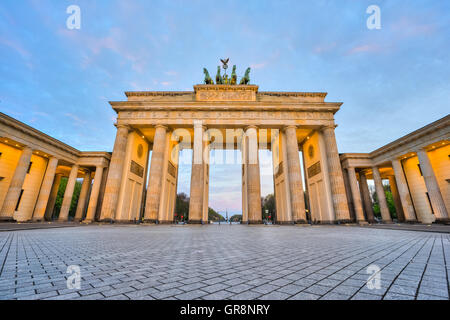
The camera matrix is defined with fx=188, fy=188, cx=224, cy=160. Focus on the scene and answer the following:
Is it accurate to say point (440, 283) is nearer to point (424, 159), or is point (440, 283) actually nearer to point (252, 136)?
point (252, 136)

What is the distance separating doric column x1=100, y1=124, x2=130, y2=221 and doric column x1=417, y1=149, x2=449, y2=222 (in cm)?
3240

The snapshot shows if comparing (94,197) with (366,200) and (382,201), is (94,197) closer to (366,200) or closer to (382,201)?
(382,201)

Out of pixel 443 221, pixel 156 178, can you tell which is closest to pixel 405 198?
pixel 443 221

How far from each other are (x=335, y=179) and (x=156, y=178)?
19.4 m

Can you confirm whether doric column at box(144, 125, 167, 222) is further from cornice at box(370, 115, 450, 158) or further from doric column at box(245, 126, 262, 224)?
cornice at box(370, 115, 450, 158)

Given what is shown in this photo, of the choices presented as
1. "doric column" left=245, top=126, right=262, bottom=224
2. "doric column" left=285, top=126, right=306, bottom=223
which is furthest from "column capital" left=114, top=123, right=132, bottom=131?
"doric column" left=285, top=126, right=306, bottom=223

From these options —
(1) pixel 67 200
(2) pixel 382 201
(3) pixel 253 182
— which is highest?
(3) pixel 253 182

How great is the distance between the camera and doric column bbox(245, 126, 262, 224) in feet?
63.0

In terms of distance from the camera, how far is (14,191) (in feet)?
62.0

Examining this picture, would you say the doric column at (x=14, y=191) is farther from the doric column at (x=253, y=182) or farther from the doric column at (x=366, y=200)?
the doric column at (x=366, y=200)

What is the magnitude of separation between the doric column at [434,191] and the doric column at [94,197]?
35.5 metres

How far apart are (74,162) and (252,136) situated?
25.0 m

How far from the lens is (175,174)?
27.2 metres
